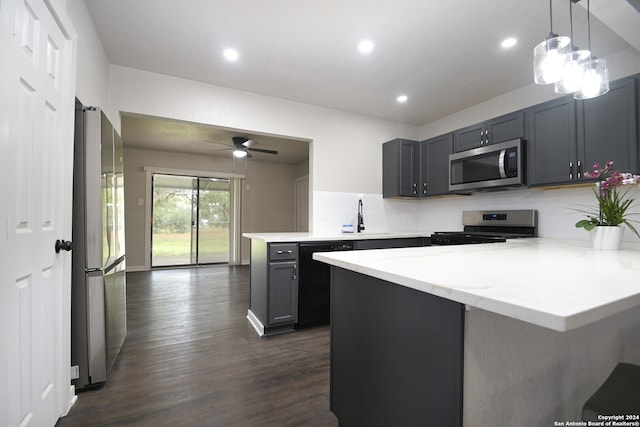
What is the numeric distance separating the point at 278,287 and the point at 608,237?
2352mm

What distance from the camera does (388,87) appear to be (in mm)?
3055

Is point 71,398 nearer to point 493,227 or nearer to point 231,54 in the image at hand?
point 231,54

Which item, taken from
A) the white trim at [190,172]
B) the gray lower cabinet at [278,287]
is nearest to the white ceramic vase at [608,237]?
the gray lower cabinet at [278,287]

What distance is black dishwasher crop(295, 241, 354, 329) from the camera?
2.70 m

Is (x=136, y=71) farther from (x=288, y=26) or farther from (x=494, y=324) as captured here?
(x=494, y=324)

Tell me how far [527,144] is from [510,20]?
120cm

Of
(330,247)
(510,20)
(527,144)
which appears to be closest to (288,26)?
(510,20)

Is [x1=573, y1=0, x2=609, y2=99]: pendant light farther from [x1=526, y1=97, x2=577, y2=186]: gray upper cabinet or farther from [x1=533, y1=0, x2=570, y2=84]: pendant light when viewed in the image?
[x1=526, y1=97, x2=577, y2=186]: gray upper cabinet

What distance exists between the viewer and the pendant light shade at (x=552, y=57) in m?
1.36

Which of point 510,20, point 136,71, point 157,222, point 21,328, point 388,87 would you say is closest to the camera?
point 21,328

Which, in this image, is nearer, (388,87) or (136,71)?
(136,71)

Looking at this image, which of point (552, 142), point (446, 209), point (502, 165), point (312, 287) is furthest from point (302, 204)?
point (552, 142)

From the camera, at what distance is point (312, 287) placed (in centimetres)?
276

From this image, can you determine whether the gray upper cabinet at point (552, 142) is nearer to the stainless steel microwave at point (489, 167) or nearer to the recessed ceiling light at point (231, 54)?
the stainless steel microwave at point (489, 167)
